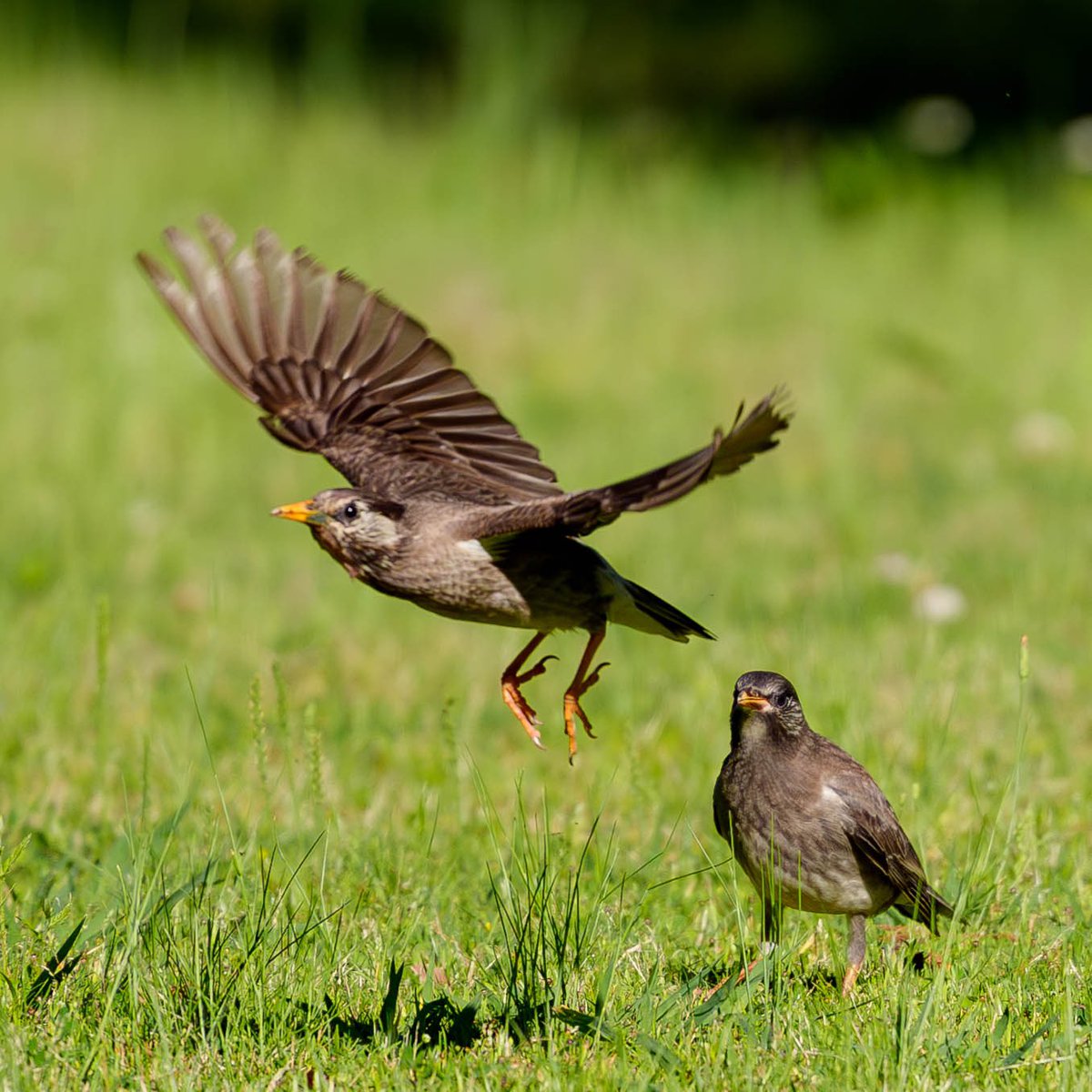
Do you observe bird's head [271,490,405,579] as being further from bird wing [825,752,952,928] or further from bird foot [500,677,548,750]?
bird wing [825,752,952,928]

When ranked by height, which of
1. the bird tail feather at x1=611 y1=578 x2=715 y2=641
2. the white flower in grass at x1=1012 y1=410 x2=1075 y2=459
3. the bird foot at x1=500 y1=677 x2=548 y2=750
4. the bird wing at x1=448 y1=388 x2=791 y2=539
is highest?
the white flower in grass at x1=1012 y1=410 x2=1075 y2=459

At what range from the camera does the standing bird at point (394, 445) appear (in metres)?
4.13

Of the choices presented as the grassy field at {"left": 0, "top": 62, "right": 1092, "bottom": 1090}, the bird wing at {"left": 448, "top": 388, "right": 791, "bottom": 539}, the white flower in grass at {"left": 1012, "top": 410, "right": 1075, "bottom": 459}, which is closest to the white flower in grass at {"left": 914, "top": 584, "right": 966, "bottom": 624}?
the grassy field at {"left": 0, "top": 62, "right": 1092, "bottom": 1090}

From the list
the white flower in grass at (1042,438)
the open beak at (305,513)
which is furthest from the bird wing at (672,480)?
the white flower in grass at (1042,438)

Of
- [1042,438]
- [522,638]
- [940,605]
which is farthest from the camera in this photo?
[1042,438]

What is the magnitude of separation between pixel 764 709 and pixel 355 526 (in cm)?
103

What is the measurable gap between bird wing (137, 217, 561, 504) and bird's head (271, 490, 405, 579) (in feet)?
1.76

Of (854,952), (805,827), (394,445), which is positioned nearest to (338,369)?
(394,445)

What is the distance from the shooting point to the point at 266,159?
12.2 m

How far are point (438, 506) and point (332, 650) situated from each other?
2141mm

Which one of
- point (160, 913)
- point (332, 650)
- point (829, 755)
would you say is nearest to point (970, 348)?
point (332, 650)

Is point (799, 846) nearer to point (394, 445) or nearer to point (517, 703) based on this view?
point (517, 703)

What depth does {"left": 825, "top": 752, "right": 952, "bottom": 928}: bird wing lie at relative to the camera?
3932mm

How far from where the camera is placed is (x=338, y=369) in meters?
5.06
